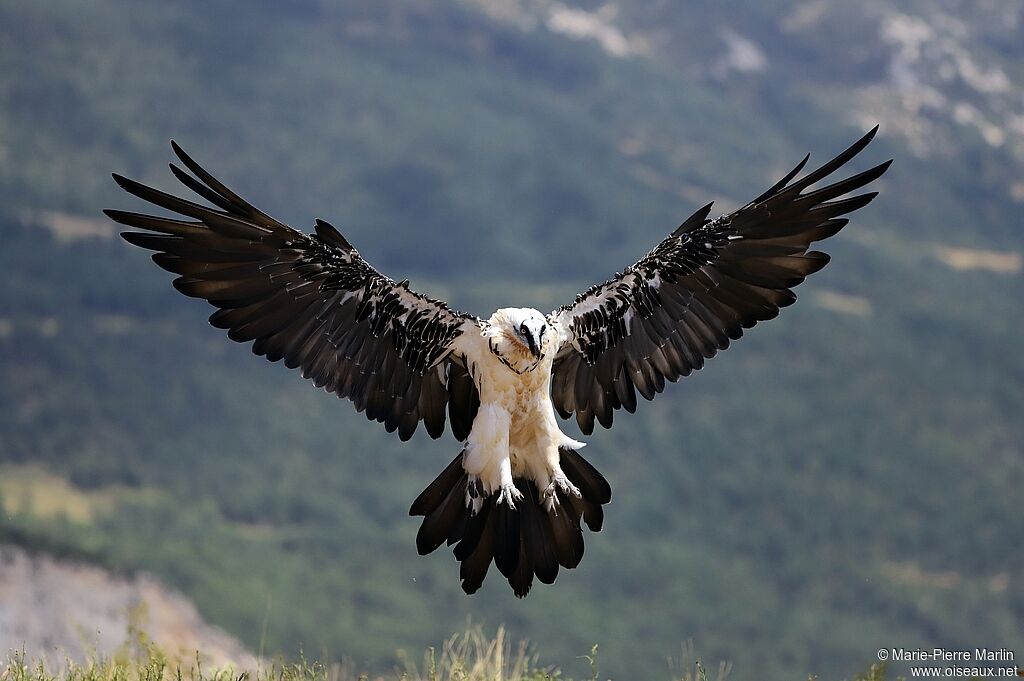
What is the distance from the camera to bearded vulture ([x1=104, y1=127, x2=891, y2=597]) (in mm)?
10164

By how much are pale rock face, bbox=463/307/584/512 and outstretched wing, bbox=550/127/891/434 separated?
567 millimetres

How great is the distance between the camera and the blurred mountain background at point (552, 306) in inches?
3812

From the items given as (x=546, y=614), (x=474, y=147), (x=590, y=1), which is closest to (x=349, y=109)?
(x=474, y=147)

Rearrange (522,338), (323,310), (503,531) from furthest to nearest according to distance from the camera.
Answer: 1. (323,310)
2. (503,531)
3. (522,338)

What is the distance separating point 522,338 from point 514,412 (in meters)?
0.62

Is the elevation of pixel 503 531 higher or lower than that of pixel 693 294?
lower

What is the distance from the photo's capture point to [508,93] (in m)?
163

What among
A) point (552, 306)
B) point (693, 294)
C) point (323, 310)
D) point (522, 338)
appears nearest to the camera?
point (522, 338)

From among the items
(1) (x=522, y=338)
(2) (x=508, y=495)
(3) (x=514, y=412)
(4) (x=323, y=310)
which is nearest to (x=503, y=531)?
(2) (x=508, y=495)

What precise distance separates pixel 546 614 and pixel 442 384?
85.8 metres

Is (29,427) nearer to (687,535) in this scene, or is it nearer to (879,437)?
(687,535)

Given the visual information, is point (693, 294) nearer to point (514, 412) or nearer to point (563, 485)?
point (514, 412)

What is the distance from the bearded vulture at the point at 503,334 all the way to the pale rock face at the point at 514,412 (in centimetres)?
1

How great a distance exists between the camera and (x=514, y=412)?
10.5 m
